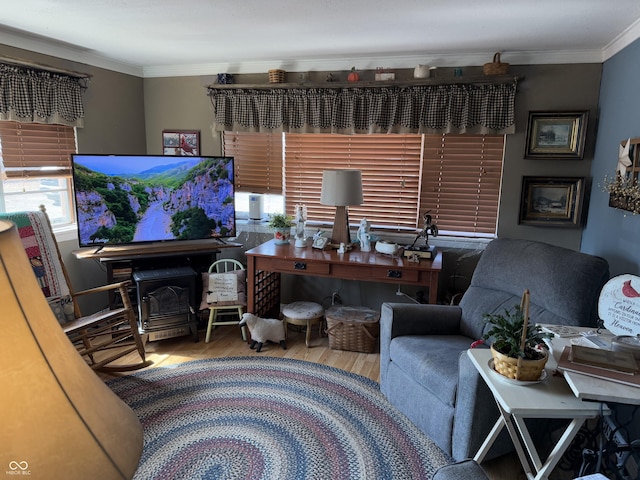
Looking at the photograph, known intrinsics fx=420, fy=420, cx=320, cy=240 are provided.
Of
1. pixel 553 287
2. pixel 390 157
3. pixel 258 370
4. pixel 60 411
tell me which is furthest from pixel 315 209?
pixel 60 411

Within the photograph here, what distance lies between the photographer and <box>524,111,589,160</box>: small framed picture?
10.4 ft

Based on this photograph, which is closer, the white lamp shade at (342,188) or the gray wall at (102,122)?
the white lamp shade at (342,188)

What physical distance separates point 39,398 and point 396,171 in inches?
134

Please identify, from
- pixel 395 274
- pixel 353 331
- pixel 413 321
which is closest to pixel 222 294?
pixel 353 331

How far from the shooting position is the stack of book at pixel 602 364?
148cm

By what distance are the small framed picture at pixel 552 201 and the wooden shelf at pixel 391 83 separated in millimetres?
804

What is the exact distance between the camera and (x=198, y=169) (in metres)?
3.59

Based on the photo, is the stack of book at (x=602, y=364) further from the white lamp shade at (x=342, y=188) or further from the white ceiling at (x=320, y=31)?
the white lamp shade at (x=342, y=188)

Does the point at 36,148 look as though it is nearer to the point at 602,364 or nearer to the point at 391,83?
the point at 391,83

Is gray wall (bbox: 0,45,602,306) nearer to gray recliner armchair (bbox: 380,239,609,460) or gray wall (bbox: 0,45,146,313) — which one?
gray wall (bbox: 0,45,146,313)

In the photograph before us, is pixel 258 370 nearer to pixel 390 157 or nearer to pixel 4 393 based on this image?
pixel 390 157

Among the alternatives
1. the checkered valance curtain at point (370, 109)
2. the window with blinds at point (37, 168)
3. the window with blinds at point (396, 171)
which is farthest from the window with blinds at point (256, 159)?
the window with blinds at point (37, 168)

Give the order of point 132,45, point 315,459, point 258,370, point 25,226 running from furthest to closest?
1. point 132,45
2. point 258,370
3. point 25,226
4. point 315,459

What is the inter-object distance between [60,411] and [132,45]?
338 cm
